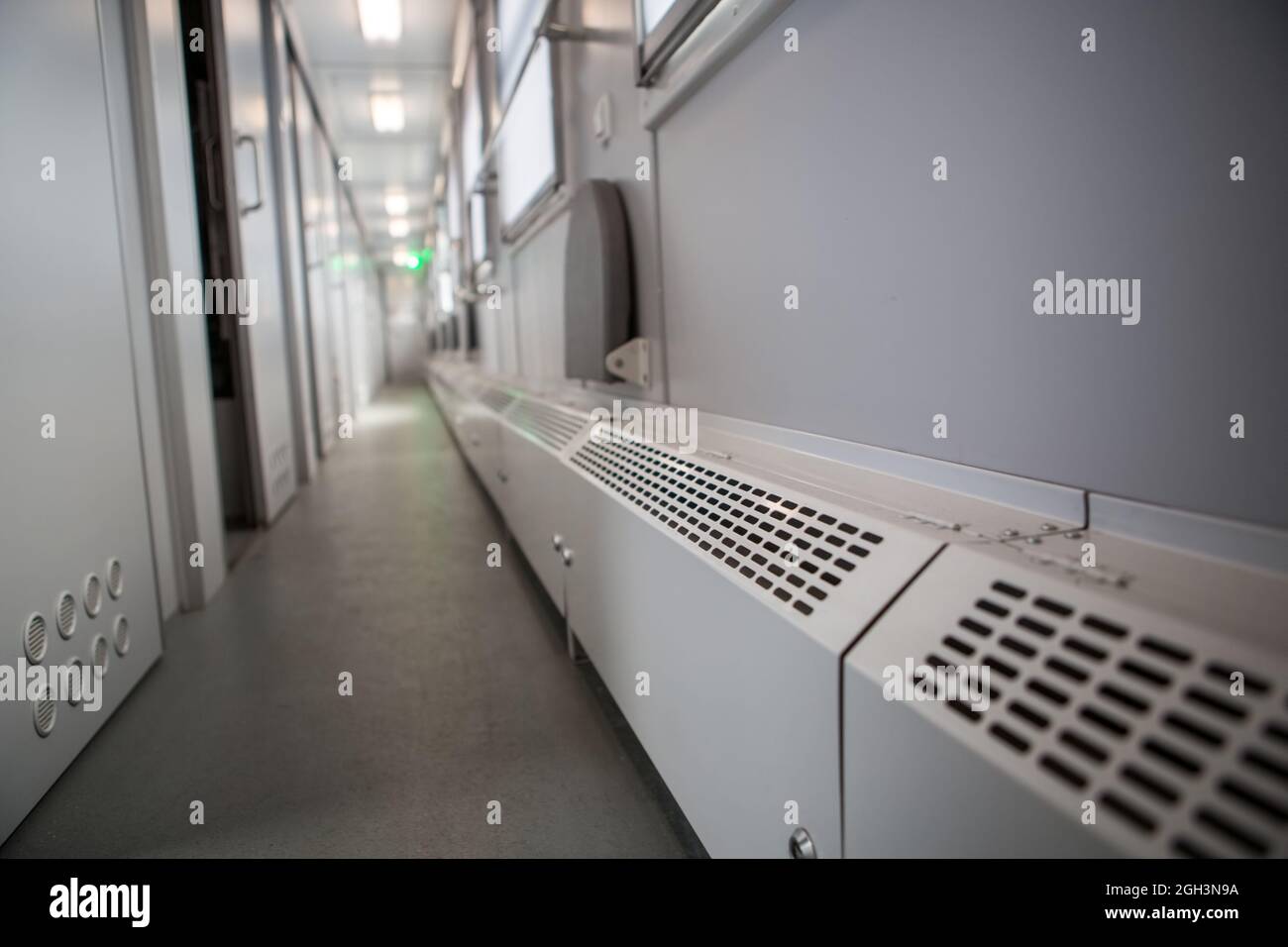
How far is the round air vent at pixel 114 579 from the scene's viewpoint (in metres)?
1.75

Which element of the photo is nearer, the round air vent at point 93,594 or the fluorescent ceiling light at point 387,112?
the round air vent at point 93,594

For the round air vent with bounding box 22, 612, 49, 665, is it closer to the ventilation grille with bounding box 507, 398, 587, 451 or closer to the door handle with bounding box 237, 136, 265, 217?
the ventilation grille with bounding box 507, 398, 587, 451

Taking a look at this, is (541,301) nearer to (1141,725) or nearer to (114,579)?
(114,579)

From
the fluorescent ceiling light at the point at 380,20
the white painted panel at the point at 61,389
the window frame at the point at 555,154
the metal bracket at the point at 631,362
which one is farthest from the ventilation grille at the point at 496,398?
the fluorescent ceiling light at the point at 380,20

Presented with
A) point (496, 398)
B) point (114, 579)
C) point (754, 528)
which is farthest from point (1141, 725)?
point (496, 398)

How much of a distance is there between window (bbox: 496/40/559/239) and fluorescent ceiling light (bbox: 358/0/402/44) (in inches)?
95.5

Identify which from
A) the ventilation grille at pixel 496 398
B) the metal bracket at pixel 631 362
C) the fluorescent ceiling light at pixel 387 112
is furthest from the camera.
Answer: the fluorescent ceiling light at pixel 387 112

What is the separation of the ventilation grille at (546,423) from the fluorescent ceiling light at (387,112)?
6751mm

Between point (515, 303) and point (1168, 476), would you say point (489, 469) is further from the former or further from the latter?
point (1168, 476)

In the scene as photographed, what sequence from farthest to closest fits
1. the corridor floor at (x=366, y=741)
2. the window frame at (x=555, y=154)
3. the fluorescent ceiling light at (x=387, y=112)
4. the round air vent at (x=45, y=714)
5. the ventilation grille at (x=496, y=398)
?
1. the fluorescent ceiling light at (x=387, y=112)
2. the ventilation grille at (x=496, y=398)
3. the window frame at (x=555, y=154)
4. the round air vent at (x=45, y=714)
5. the corridor floor at (x=366, y=741)

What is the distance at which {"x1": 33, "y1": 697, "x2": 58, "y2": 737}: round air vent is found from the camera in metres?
1.38

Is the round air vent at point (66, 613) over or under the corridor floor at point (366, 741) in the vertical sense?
over

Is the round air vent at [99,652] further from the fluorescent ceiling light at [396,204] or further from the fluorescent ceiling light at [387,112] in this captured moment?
the fluorescent ceiling light at [396,204]
